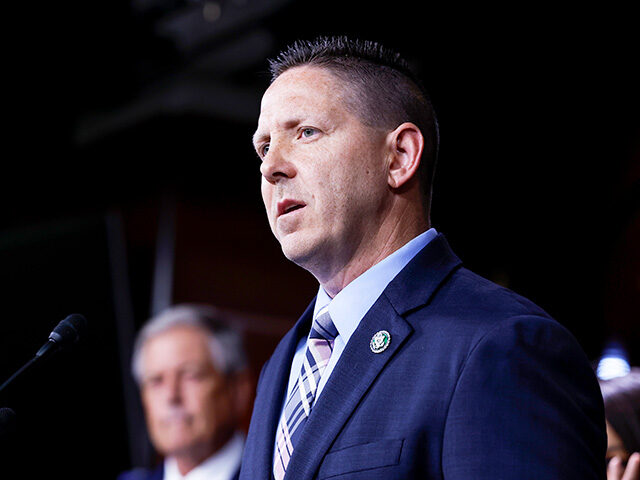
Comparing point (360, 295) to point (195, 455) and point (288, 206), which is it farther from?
point (195, 455)

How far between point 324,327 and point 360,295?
0.09m

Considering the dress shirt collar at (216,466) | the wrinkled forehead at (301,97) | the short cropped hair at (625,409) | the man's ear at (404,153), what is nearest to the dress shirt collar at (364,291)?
the man's ear at (404,153)

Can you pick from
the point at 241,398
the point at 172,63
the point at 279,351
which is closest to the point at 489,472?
the point at 279,351

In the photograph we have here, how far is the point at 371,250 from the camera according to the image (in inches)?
60.6

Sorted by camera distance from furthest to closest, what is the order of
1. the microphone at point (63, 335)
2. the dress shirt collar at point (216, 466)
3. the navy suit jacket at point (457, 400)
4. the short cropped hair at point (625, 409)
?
the dress shirt collar at point (216, 466) → the short cropped hair at point (625, 409) → the microphone at point (63, 335) → the navy suit jacket at point (457, 400)

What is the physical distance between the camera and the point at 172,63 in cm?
433

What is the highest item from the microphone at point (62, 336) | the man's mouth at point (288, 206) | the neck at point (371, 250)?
the man's mouth at point (288, 206)

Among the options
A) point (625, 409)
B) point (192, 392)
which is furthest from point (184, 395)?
point (625, 409)

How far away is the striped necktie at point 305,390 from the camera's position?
4.58 ft

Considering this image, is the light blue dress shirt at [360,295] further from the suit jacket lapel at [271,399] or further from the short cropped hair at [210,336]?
the short cropped hair at [210,336]

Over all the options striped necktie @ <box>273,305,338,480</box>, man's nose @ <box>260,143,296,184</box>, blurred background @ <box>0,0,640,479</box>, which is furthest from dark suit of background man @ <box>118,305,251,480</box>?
man's nose @ <box>260,143,296,184</box>

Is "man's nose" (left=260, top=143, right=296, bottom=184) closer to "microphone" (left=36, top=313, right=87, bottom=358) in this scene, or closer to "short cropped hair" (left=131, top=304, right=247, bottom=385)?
"microphone" (left=36, top=313, right=87, bottom=358)

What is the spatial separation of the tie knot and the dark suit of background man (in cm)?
204

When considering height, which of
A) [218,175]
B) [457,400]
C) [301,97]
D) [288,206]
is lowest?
[457,400]
